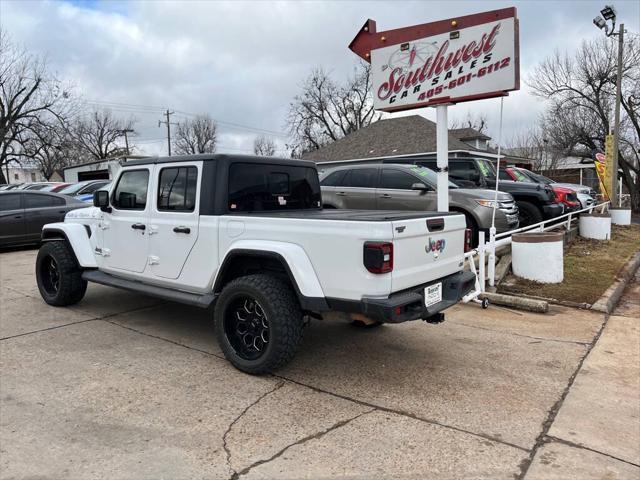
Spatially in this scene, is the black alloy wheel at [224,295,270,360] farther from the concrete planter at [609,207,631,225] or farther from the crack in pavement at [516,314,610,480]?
the concrete planter at [609,207,631,225]

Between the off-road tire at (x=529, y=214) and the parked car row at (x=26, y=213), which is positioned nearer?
the off-road tire at (x=529, y=214)

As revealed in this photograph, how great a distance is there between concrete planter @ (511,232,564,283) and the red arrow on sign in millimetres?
3222

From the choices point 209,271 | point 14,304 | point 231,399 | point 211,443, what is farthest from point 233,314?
point 14,304

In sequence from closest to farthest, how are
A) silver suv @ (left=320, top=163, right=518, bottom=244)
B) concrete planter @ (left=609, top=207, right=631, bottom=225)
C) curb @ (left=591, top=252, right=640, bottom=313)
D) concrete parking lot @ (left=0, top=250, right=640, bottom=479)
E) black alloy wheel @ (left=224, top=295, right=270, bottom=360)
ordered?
concrete parking lot @ (left=0, top=250, right=640, bottom=479)
black alloy wheel @ (left=224, top=295, right=270, bottom=360)
curb @ (left=591, top=252, right=640, bottom=313)
silver suv @ (left=320, top=163, right=518, bottom=244)
concrete planter @ (left=609, top=207, right=631, bottom=225)

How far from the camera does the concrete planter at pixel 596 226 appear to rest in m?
11.5

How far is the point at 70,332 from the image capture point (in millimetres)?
5211

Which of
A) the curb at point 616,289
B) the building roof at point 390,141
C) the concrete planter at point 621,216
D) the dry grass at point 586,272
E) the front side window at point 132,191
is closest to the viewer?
the front side window at point 132,191

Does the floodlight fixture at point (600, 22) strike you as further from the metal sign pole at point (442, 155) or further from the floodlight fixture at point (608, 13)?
the metal sign pole at point (442, 155)

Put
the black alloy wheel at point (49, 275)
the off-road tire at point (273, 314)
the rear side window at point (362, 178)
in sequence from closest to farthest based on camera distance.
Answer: the off-road tire at point (273, 314) < the black alloy wheel at point (49, 275) < the rear side window at point (362, 178)

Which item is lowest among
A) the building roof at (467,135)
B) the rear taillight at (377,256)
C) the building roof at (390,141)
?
the rear taillight at (377,256)

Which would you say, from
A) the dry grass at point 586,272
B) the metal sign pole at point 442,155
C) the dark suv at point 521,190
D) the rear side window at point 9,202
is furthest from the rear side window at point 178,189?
the rear side window at point 9,202

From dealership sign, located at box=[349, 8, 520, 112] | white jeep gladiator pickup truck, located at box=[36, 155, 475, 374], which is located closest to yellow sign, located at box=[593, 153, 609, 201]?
dealership sign, located at box=[349, 8, 520, 112]

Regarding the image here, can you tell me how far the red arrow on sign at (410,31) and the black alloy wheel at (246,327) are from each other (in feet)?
15.0

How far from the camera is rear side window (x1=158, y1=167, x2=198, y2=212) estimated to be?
14.8ft
